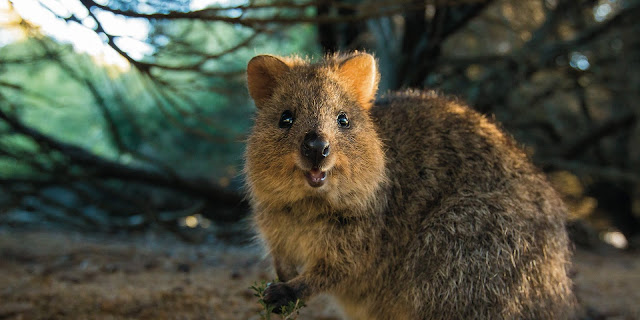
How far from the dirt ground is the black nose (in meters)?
1.81

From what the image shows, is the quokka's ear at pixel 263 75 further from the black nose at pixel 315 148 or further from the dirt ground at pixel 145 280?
the dirt ground at pixel 145 280

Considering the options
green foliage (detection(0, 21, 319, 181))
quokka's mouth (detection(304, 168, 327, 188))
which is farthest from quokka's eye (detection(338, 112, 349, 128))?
green foliage (detection(0, 21, 319, 181))

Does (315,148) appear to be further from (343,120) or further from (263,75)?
(263,75)

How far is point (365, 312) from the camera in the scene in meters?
3.56

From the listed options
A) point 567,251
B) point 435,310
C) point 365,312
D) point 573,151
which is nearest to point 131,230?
point 365,312

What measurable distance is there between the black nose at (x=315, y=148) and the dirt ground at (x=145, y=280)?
1.81 metres

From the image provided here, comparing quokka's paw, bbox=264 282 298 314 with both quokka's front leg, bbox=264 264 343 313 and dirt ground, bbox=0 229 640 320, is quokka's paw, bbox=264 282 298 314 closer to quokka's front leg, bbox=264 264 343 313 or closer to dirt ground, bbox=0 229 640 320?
quokka's front leg, bbox=264 264 343 313

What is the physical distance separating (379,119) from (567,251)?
171cm

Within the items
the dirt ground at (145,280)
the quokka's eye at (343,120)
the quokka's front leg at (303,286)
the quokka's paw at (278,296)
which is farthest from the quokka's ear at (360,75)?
the dirt ground at (145,280)

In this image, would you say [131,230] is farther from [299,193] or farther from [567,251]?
[567,251]

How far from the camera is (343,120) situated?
10.3 feet

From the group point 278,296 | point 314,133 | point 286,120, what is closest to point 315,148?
point 314,133

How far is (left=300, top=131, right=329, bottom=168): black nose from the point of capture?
2.65m

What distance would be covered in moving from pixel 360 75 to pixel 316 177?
1.04m
